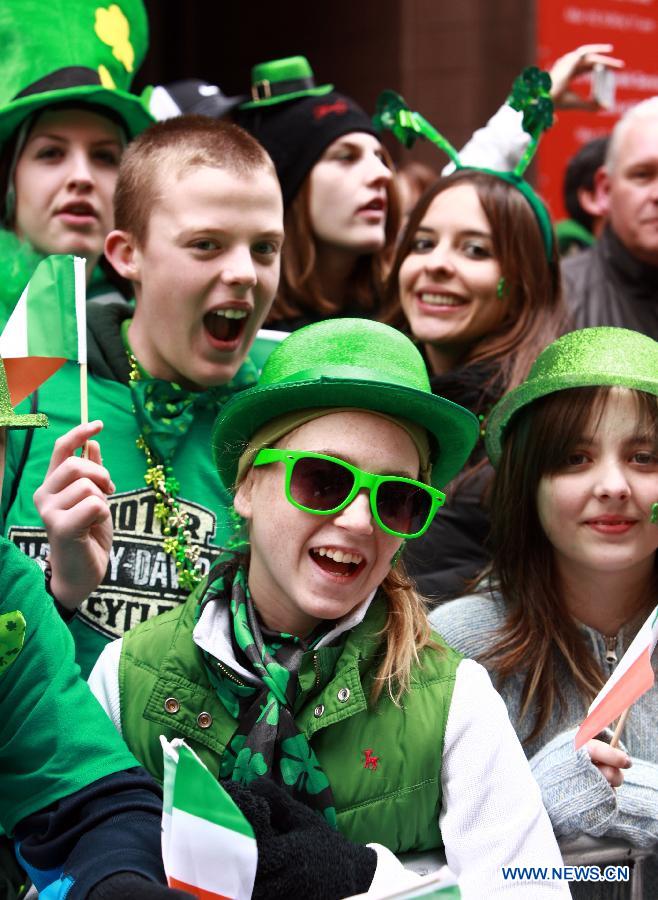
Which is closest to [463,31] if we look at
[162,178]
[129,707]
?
[162,178]

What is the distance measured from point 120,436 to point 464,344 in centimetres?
129

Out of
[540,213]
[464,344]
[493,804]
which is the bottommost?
[493,804]

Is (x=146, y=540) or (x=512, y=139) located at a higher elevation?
(x=512, y=139)

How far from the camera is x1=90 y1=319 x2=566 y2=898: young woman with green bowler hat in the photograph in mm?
2580

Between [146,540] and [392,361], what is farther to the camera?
[146,540]

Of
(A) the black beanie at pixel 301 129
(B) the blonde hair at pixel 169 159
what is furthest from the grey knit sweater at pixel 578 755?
(A) the black beanie at pixel 301 129

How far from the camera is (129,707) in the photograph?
2.68 m

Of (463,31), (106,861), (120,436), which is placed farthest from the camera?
(463,31)

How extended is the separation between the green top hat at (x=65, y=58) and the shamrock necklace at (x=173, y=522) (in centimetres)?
115

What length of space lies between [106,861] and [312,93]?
124 inches

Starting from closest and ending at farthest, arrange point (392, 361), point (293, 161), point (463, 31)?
point (392, 361) → point (293, 161) → point (463, 31)

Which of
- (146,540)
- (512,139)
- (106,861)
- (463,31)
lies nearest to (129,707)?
(106,861)

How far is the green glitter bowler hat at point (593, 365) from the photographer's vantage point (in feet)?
10.4

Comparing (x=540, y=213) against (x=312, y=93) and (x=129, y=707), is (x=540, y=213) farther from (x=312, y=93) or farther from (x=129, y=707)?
(x=129, y=707)
